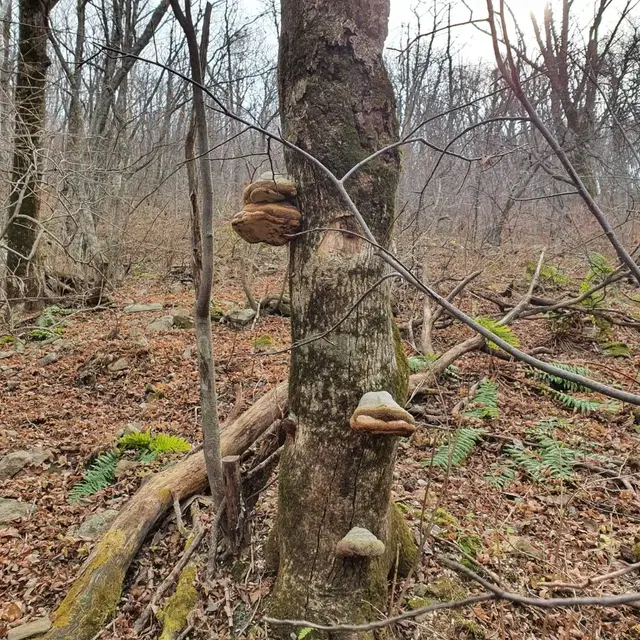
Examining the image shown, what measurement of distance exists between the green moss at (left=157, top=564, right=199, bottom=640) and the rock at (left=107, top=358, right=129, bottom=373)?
433 centimetres

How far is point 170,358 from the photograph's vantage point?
6.92 m

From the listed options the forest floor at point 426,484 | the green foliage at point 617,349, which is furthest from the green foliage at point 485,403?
the green foliage at point 617,349

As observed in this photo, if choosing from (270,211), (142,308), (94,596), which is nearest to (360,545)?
(270,211)

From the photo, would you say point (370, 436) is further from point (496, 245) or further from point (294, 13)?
point (496, 245)

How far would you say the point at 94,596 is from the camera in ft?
9.20

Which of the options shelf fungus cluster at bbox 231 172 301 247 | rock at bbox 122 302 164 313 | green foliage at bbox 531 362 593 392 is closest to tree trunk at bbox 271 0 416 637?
shelf fungus cluster at bbox 231 172 301 247

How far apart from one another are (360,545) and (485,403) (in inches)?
131

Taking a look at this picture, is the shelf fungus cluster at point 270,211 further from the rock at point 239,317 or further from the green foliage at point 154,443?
the rock at point 239,317

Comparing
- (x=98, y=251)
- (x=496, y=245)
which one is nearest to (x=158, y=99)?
(x=98, y=251)

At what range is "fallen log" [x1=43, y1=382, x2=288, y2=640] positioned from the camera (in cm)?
271

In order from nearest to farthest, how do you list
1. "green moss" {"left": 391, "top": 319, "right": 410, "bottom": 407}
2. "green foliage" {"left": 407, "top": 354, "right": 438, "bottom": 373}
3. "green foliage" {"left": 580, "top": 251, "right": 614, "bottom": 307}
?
"green moss" {"left": 391, "top": 319, "right": 410, "bottom": 407}
"green foliage" {"left": 407, "top": 354, "right": 438, "bottom": 373}
"green foliage" {"left": 580, "top": 251, "right": 614, "bottom": 307}

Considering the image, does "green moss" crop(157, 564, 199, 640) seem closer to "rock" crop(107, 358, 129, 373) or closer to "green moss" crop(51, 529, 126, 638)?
"green moss" crop(51, 529, 126, 638)

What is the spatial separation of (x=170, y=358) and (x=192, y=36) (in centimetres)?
527

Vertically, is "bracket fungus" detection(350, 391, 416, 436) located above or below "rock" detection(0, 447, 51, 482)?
above
